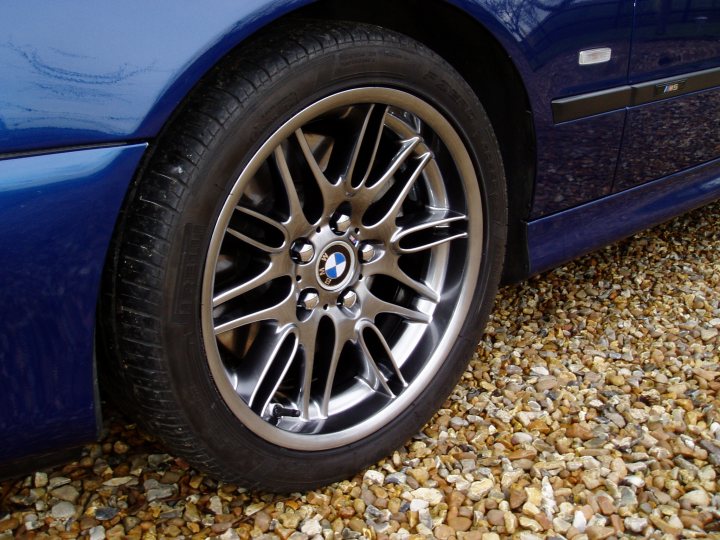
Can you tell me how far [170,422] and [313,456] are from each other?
37 cm

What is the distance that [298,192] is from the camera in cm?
171

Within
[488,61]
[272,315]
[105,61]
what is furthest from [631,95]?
[105,61]

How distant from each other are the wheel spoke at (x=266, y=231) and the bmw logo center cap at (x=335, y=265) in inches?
4.2

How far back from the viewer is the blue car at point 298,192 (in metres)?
1.22

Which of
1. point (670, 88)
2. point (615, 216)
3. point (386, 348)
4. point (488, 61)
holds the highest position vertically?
point (670, 88)

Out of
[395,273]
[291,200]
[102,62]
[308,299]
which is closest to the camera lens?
[102,62]

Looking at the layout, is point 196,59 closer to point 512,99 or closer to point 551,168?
point 512,99

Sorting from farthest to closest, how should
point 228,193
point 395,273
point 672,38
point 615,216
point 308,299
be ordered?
point 615,216
point 672,38
point 395,273
point 308,299
point 228,193

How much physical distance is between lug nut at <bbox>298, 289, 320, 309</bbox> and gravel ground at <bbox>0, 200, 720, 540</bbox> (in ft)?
1.51

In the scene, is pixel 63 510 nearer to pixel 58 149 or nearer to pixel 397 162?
pixel 58 149

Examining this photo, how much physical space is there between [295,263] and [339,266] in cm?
13

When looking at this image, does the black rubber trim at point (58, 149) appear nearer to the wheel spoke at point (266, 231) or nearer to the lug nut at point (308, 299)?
the wheel spoke at point (266, 231)

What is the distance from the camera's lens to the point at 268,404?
1688 mm

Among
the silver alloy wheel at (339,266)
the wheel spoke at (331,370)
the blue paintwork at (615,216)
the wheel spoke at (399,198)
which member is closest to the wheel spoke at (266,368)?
the silver alloy wheel at (339,266)
